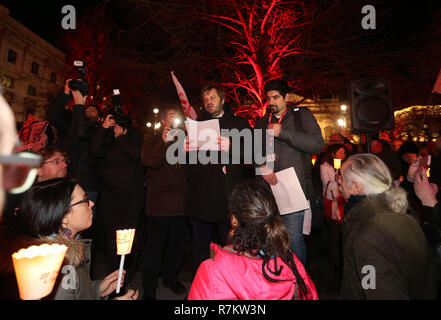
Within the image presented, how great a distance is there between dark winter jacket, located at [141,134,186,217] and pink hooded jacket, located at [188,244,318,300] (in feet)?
5.73

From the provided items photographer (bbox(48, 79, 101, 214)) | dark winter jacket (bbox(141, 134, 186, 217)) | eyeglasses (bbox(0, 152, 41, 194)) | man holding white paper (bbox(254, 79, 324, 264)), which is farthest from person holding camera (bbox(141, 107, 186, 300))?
eyeglasses (bbox(0, 152, 41, 194))

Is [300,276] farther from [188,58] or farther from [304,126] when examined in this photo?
[188,58]

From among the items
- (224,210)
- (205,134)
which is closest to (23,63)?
(205,134)

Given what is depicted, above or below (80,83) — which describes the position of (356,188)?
below

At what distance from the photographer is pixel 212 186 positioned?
9.52 feet

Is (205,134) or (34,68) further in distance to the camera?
(34,68)

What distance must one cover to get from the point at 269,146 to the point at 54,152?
2628mm

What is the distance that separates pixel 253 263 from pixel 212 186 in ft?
4.70

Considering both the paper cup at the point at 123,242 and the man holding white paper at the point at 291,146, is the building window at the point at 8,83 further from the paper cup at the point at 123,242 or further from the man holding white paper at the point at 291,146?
the paper cup at the point at 123,242

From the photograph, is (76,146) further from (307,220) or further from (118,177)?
(307,220)

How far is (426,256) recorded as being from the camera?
167 centimetres

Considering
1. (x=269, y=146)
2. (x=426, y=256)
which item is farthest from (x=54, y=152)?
(x=426, y=256)

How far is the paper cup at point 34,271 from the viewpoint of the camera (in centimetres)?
96
